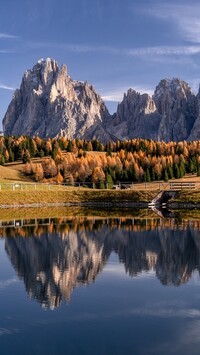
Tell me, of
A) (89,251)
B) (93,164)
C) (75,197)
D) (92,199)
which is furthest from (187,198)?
(93,164)

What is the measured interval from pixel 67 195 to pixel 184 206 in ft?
73.9

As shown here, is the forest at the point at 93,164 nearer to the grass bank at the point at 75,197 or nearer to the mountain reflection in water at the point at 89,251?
the grass bank at the point at 75,197

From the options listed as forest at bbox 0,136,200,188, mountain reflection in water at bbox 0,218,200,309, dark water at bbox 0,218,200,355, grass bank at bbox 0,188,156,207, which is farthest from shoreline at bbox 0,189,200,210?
dark water at bbox 0,218,200,355

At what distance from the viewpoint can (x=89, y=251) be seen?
3516 centimetres

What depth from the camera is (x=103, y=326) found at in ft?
59.7

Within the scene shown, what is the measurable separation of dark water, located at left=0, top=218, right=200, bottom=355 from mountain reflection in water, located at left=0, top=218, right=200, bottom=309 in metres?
0.06

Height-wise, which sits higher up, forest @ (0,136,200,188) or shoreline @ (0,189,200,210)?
forest @ (0,136,200,188)

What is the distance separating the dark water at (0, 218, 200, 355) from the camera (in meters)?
16.6

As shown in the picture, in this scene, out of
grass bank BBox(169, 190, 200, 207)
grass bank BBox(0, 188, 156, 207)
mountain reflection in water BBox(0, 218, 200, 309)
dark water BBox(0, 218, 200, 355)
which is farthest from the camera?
grass bank BBox(0, 188, 156, 207)

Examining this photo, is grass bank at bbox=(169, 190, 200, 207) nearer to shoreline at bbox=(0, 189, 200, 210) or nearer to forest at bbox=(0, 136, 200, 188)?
shoreline at bbox=(0, 189, 200, 210)

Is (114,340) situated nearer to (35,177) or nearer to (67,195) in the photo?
(67,195)

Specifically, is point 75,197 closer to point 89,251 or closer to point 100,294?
point 89,251

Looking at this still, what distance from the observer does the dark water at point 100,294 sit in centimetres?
1656

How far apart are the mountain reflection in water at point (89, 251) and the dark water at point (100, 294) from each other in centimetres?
6
